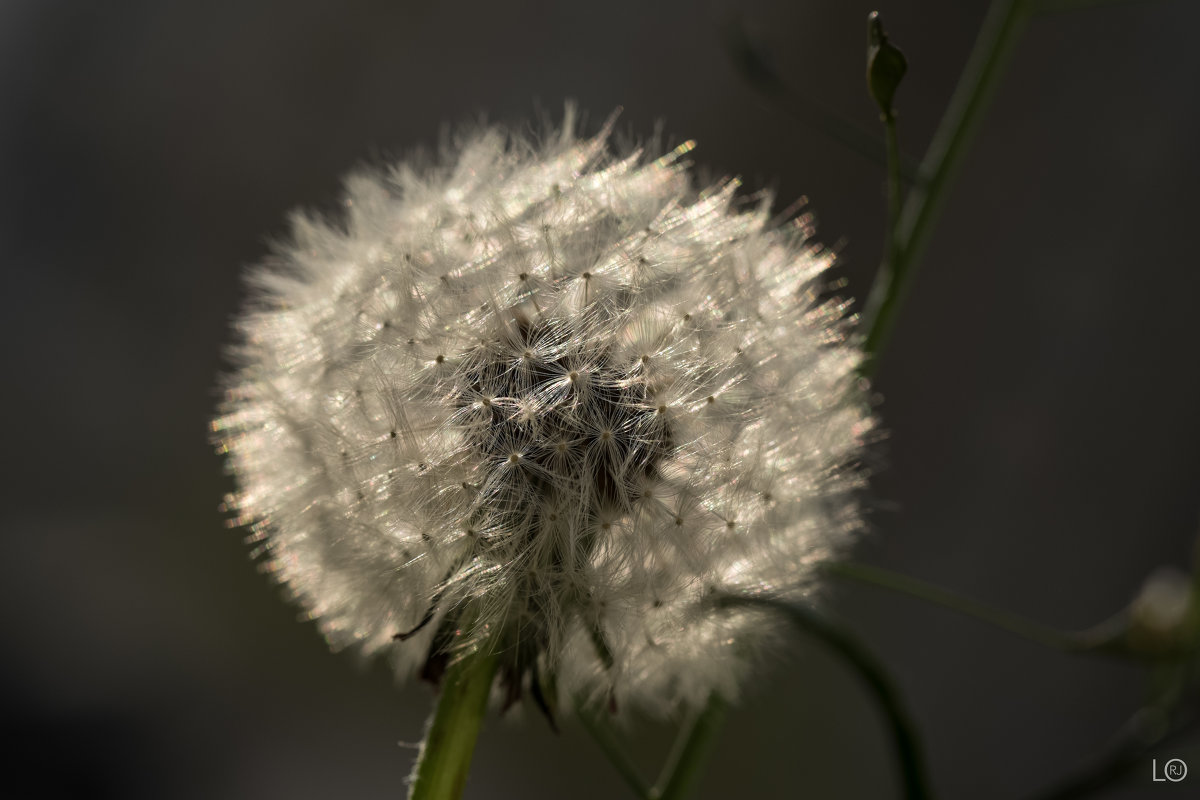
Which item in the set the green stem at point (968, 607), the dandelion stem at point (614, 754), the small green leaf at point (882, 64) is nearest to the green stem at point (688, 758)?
the dandelion stem at point (614, 754)

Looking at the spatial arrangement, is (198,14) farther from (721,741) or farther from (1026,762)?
(1026,762)

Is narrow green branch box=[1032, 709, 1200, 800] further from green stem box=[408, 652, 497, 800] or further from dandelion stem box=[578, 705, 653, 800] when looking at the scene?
green stem box=[408, 652, 497, 800]

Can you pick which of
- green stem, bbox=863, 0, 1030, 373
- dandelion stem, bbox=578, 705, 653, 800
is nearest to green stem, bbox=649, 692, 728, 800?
dandelion stem, bbox=578, 705, 653, 800

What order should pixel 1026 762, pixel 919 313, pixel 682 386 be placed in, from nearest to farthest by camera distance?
1. pixel 682 386
2. pixel 1026 762
3. pixel 919 313

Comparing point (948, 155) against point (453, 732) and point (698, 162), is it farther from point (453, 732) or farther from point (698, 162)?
point (698, 162)

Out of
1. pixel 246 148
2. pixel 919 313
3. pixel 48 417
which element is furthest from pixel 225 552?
pixel 919 313

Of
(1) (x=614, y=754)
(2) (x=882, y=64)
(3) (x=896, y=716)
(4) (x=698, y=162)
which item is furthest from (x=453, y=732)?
(4) (x=698, y=162)
